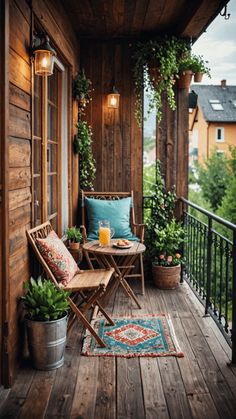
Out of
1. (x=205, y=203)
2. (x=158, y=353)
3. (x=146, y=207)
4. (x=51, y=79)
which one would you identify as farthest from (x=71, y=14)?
(x=205, y=203)

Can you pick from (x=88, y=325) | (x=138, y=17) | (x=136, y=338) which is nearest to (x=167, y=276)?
(x=136, y=338)

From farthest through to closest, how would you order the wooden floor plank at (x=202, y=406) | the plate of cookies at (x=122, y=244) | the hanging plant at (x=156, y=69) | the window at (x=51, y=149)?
the hanging plant at (x=156, y=69) → the plate of cookies at (x=122, y=244) → the window at (x=51, y=149) → the wooden floor plank at (x=202, y=406)

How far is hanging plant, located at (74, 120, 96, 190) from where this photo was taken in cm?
505

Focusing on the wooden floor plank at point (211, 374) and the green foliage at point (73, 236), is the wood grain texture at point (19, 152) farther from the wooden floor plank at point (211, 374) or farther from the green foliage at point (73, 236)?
the wooden floor plank at point (211, 374)

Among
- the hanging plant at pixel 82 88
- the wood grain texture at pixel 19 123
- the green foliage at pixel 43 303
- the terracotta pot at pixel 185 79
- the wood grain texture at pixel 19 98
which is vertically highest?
the terracotta pot at pixel 185 79

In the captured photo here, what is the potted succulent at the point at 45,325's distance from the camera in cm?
293

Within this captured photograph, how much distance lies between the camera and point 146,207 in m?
5.46

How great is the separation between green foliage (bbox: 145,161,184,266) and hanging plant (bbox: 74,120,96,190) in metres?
0.77

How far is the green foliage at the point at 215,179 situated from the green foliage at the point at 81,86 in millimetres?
17986

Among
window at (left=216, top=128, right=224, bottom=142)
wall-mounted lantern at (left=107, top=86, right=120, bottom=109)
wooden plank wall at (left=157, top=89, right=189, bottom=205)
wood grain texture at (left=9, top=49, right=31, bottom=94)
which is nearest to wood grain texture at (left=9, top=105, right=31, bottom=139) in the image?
wood grain texture at (left=9, top=49, right=31, bottom=94)

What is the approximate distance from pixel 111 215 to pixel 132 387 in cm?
250

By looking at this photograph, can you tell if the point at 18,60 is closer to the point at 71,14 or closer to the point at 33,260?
the point at 33,260

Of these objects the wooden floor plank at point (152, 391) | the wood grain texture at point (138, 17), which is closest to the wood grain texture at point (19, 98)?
the wood grain texture at point (138, 17)

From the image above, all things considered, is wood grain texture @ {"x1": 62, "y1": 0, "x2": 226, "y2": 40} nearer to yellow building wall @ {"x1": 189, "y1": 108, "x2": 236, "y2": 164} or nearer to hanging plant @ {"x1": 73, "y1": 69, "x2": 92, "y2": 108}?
hanging plant @ {"x1": 73, "y1": 69, "x2": 92, "y2": 108}
